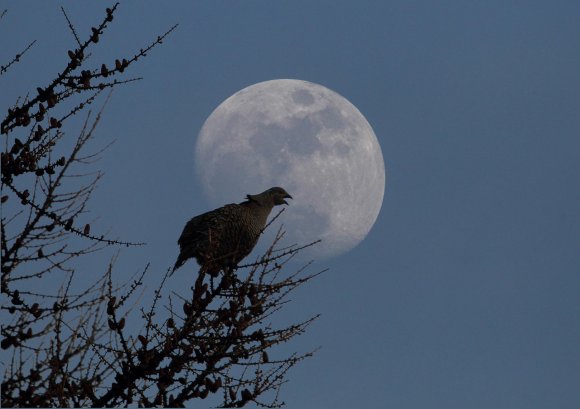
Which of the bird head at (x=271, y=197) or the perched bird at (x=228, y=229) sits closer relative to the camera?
the perched bird at (x=228, y=229)

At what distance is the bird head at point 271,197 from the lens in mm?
10648

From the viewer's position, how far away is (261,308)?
7543 mm

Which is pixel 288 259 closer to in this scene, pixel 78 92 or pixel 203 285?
pixel 203 285

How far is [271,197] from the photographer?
35.4ft

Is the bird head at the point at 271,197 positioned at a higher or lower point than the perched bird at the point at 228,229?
higher

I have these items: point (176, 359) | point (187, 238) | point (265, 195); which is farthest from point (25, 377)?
point (265, 195)

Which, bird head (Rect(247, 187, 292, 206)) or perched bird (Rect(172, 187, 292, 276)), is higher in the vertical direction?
bird head (Rect(247, 187, 292, 206))

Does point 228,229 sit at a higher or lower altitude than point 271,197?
lower

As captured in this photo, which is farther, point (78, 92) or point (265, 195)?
point (265, 195)

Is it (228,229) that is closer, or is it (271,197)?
(228,229)

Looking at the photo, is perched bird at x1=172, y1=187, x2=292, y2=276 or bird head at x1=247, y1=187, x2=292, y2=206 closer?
perched bird at x1=172, y1=187, x2=292, y2=276

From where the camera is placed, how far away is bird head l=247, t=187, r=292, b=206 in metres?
10.6

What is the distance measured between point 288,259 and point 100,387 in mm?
2038

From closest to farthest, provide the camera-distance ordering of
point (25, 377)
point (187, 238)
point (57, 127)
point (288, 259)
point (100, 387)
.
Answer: point (25, 377), point (100, 387), point (288, 259), point (57, 127), point (187, 238)
